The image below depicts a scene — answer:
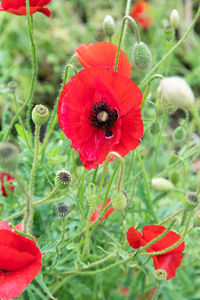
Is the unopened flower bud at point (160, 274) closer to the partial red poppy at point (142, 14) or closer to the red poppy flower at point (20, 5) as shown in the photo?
the red poppy flower at point (20, 5)

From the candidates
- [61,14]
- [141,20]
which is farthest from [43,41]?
[141,20]

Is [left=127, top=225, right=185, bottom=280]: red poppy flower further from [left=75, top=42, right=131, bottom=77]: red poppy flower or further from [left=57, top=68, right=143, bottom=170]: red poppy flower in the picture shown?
[left=75, top=42, right=131, bottom=77]: red poppy flower

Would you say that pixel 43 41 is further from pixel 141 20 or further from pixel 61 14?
pixel 141 20

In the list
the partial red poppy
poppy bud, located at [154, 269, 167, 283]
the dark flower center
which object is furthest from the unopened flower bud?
the partial red poppy

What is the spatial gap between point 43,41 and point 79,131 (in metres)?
2.15

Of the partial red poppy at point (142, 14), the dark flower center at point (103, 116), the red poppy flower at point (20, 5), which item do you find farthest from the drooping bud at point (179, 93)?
the partial red poppy at point (142, 14)

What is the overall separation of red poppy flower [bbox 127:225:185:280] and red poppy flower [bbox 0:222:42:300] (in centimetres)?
18

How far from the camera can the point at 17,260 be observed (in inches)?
26.7

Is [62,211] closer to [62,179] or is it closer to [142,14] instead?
[62,179]

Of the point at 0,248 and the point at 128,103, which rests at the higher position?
the point at 128,103

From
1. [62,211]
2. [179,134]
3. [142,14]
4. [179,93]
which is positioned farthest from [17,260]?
[142,14]

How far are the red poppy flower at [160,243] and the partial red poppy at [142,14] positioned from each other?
1662 millimetres

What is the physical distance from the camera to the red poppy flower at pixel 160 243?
736 millimetres

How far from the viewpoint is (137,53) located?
78 centimetres
